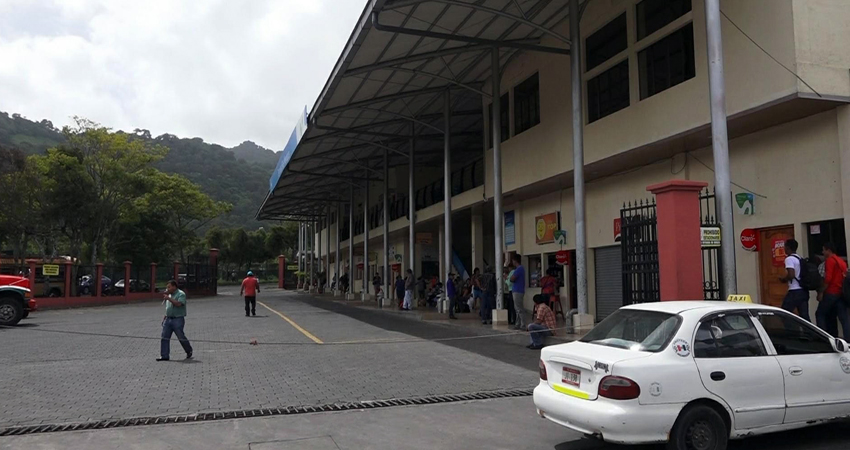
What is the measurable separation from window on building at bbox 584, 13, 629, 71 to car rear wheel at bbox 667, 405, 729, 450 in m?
11.6

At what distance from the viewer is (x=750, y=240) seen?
40.5 ft

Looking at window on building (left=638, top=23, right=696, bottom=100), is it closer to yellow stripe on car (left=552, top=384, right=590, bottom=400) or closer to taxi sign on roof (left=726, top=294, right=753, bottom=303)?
taxi sign on roof (left=726, top=294, right=753, bottom=303)

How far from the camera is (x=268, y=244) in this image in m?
79.5

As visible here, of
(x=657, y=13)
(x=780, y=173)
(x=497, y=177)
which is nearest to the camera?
(x=780, y=173)

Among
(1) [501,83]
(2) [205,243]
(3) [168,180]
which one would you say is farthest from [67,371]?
(2) [205,243]

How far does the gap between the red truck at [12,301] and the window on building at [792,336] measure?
21.3 metres

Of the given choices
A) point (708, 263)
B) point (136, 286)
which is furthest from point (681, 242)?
point (136, 286)

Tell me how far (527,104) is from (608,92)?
4.31 metres

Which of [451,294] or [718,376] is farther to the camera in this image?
[451,294]

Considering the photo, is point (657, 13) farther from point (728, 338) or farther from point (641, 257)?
point (728, 338)

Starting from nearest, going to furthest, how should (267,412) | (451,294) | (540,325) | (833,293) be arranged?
(267,412) → (833,293) → (540,325) → (451,294)

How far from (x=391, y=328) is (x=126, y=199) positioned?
27.1m

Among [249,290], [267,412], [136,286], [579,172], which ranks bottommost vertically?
[267,412]

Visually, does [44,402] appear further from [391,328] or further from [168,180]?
[168,180]
